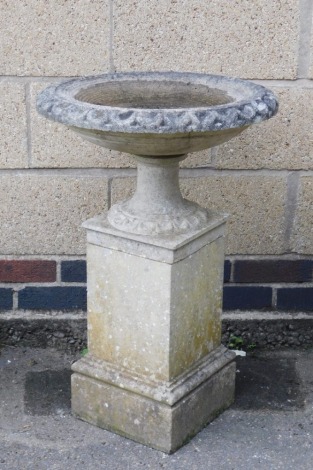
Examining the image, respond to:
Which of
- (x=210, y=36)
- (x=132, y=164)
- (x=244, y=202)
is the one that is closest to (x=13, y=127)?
(x=132, y=164)

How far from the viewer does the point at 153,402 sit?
10.8 ft

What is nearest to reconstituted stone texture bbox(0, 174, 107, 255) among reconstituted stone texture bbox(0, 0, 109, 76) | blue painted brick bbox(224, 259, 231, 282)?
reconstituted stone texture bbox(0, 0, 109, 76)

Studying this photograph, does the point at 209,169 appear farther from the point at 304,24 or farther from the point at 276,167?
the point at 304,24

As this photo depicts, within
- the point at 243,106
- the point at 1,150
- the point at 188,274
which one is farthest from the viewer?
the point at 1,150

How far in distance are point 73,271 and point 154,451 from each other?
0.95 m

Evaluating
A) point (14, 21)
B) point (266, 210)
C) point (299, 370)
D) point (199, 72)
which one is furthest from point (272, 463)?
point (14, 21)

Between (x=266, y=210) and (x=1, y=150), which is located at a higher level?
(x=1, y=150)

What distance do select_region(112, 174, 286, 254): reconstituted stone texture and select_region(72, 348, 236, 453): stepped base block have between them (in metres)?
0.59

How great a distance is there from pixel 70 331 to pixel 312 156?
4.27 feet

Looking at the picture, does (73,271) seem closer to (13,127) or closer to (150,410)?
(13,127)

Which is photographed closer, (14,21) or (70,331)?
(14,21)

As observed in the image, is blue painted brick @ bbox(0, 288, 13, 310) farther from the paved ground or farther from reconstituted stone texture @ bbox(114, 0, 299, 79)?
reconstituted stone texture @ bbox(114, 0, 299, 79)

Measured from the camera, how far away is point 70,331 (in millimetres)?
4082

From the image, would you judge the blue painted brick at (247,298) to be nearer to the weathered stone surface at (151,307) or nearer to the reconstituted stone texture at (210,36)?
the weathered stone surface at (151,307)
